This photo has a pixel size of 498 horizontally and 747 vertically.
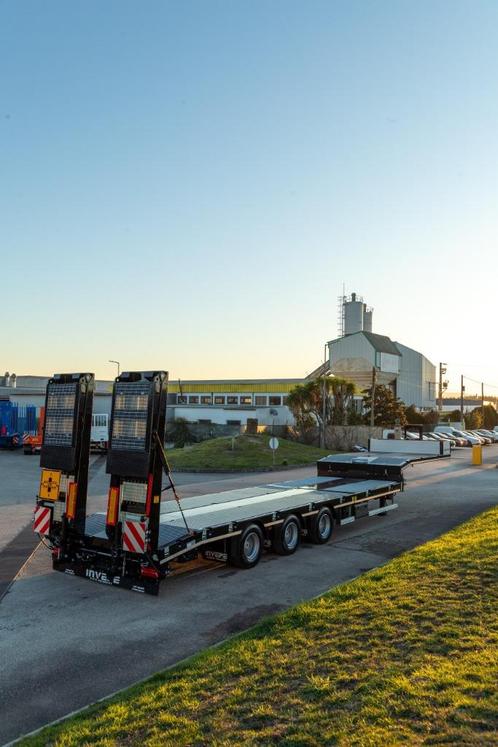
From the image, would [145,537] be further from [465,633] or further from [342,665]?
[465,633]

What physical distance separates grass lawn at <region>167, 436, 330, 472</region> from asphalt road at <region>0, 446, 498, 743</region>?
17337 mm

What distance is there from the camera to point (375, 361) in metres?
75.3

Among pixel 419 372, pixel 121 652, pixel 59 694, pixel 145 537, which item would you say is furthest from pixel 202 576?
pixel 419 372

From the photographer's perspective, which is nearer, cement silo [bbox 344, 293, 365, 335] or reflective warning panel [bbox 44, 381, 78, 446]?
reflective warning panel [bbox 44, 381, 78, 446]

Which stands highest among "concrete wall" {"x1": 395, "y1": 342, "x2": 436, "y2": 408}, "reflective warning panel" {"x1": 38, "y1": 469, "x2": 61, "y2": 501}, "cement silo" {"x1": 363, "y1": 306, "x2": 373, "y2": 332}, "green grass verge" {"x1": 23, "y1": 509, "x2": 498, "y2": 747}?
"cement silo" {"x1": 363, "y1": 306, "x2": 373, "y2": 332}

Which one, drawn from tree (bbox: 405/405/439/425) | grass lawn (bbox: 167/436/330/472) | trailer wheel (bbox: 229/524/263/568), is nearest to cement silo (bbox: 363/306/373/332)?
tree (bbox: 405/405/439/425)

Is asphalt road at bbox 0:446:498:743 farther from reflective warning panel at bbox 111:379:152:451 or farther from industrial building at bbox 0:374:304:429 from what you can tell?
industrial building at bbox 0:374:304:429

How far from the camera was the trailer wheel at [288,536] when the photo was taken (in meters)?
12.0

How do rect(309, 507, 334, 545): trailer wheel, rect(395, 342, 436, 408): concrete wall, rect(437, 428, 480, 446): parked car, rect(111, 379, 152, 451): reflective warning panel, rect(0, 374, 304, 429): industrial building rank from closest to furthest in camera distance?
rect(111, 379, 152, 451): reflective warning panel < rect(309, 507, 334, 545): trailer wheel < rect(437, 428, 480, 446): parked car < rect(0, 374, 304, 429): industrial building < rect(395, 342, 436, 408): concrete wall

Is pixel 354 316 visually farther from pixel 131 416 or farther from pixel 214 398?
pixel 131 416

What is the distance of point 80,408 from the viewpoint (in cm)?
1026

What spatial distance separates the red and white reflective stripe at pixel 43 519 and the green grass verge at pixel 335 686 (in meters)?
4.49

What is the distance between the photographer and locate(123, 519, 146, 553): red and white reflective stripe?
9.07 metres

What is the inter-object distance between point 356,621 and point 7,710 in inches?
153
